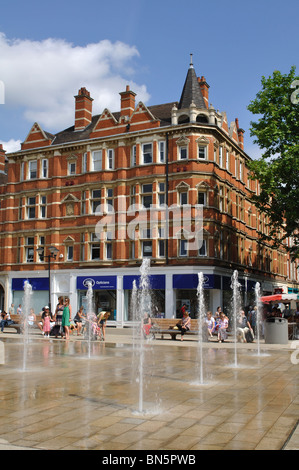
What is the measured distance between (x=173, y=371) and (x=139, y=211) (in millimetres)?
25210

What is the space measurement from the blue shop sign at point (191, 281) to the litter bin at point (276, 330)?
1289 cm

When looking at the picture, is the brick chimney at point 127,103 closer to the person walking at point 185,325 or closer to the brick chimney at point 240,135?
the brick chimney at point 240,135

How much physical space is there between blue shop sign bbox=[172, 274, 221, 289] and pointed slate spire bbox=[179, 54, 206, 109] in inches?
514

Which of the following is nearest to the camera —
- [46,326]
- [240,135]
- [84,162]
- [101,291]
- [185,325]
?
[185,325]

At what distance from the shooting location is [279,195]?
94.9 feet

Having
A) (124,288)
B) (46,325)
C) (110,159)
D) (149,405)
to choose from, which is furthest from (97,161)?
(149,405)

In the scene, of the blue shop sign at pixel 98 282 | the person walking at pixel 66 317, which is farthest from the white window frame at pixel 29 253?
the person walking at pixel 66 317

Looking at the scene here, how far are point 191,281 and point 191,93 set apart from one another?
48.1 feet

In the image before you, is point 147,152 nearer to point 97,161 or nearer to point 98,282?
point 97,161

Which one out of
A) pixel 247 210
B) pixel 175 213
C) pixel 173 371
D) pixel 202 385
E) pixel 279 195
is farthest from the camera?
pixel 247 210

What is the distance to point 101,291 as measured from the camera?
3841cm

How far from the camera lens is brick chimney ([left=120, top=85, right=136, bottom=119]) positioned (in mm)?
38875
